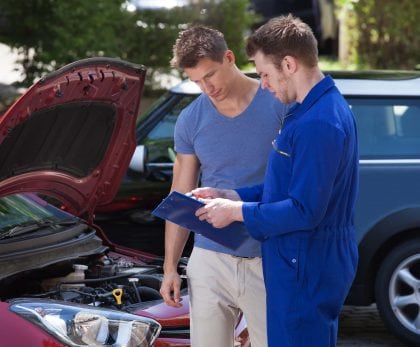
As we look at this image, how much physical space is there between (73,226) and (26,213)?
0.77ft

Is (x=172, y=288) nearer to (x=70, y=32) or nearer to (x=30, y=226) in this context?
(x=30, y=226)

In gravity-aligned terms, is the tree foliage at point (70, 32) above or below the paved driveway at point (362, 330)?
above

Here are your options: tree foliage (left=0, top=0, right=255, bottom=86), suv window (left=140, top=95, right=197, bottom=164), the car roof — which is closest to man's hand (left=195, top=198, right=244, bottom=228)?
the car roof

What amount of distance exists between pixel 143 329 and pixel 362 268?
2829 mm

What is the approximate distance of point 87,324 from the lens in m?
3.87

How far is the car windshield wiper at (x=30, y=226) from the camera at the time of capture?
4621mm

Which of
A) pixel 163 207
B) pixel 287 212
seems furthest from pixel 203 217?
pixel 287 212

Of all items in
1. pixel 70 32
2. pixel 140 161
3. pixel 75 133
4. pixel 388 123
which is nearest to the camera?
pixel 75 133

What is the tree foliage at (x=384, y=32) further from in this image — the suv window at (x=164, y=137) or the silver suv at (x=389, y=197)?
the silver suv at (x=389, y=197)

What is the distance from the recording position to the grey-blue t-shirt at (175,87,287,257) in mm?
4098

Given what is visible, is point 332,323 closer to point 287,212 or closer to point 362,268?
point 287,212

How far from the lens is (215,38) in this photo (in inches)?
162

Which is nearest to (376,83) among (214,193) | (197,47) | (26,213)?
(26,213)

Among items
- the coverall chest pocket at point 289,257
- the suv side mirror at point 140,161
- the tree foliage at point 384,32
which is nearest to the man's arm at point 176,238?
the coverall chest pocket at point 289,257
